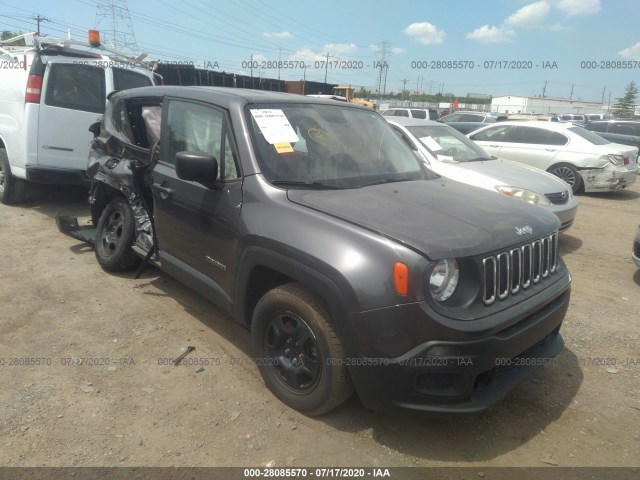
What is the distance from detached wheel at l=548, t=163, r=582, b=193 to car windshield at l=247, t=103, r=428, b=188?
748 cm

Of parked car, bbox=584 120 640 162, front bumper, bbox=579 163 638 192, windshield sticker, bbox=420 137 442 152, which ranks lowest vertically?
front bumper, bbox=579 163 638 192

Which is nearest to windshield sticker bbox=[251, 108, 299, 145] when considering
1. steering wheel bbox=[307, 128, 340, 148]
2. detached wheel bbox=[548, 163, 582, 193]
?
steering wheel bbox=[307, 128, 340, 148]

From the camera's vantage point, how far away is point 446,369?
88.7 inches

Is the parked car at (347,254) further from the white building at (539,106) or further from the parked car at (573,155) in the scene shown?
the white building at (539,106)

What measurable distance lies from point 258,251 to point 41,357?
193cm

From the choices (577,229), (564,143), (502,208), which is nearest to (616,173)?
(564,143)

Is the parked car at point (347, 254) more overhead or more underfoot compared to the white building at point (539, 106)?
more underfoot

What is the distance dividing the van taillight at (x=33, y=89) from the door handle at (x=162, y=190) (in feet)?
11.8

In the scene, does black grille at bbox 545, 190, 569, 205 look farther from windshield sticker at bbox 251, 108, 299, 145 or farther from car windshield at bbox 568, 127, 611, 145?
car windshield at bbox 568, 127, 611, 145

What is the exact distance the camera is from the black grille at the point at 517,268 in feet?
7.97

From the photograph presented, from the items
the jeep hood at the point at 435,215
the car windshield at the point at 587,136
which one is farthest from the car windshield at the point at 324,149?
the car windshield at the point at 587,136

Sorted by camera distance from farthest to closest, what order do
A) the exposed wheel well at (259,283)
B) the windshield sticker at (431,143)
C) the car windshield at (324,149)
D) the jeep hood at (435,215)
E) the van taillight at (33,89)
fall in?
the windshield sticker at (431,143) < the van taillight at (33,89) < the car windshield at (324,149) < the exposed wheel well at (259,283) < the jeep hood at (435,215)

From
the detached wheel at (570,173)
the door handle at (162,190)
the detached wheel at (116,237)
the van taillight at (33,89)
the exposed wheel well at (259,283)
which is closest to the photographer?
→ the exposed wheel well at (259,283)

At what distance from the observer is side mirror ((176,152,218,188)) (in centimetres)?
293
